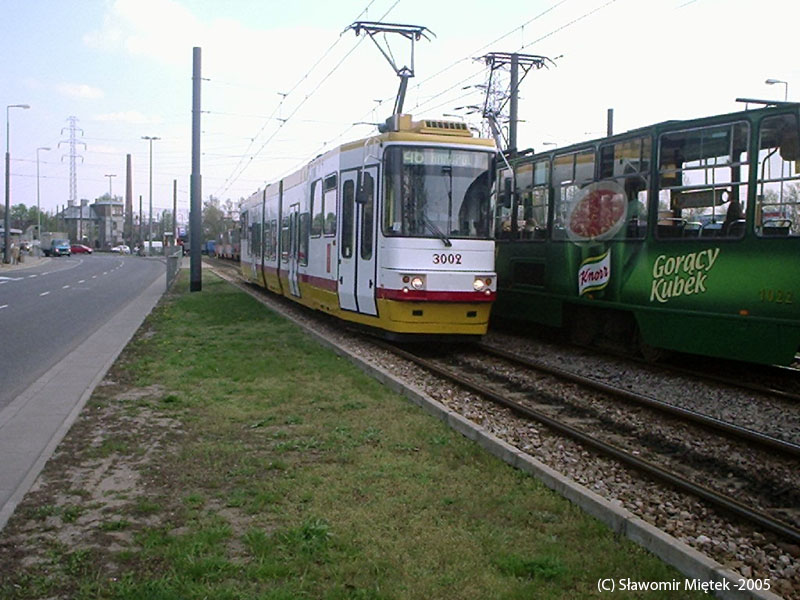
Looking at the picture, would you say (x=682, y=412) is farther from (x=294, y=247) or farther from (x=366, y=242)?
(x=294, y=247)

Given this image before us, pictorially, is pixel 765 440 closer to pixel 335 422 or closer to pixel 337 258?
pixel 335 422

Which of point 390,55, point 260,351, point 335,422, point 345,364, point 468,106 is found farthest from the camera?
point 468,106

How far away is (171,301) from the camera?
2477cm

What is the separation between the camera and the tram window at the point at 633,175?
1209 centimetres

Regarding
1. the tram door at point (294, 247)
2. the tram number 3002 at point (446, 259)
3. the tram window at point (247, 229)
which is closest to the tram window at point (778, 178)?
the tram number 3002 at point (446, 259)

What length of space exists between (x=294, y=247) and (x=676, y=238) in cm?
1046

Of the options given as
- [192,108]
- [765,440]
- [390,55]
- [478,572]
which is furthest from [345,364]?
[192,108]

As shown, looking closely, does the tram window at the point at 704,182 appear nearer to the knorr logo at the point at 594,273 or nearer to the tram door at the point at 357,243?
the knorr logo at the point at 594,273

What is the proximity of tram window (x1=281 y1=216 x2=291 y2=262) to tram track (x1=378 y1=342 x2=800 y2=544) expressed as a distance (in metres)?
10.7

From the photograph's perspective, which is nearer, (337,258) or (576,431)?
(576,431)

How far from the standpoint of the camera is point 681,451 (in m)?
7.64

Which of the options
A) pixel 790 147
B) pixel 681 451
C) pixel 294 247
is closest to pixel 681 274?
pixel 790 147

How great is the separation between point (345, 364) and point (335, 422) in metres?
3.63

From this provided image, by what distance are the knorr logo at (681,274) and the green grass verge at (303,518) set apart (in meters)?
4.48
